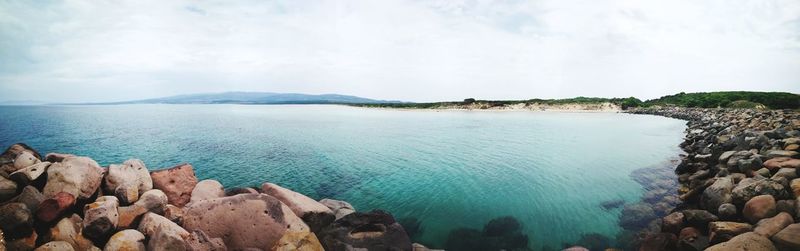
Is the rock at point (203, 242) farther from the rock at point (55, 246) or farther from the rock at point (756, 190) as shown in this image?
the rock at point (756, 190)

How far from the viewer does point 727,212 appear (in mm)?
10500

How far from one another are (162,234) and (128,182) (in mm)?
3544

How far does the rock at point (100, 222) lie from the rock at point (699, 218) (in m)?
16.5

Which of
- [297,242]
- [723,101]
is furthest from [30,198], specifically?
[723,101]

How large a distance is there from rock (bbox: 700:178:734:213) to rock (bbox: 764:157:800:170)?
7.16 feet

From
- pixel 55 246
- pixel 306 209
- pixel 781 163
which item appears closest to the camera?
pixel 55 246

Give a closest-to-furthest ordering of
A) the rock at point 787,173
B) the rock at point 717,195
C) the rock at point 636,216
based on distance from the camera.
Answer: the rock at point 717,195 → the rock at point 787,173 → the rock at point 636,216

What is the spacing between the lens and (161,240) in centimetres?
837

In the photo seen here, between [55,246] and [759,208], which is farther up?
[759,208]

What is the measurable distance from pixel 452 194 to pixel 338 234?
8623mm

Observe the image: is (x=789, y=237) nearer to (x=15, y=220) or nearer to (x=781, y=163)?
(x=781, y=163)

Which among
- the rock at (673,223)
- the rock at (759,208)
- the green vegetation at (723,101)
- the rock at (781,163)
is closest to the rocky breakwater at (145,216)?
the rock at (673,223)

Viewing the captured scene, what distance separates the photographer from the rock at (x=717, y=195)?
11.5 meters

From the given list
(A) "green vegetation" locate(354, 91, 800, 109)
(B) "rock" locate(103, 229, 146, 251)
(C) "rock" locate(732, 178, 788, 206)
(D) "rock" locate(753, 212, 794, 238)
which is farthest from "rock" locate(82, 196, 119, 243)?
(A) "green vegetation" locate(354, 91, 800, 109)
